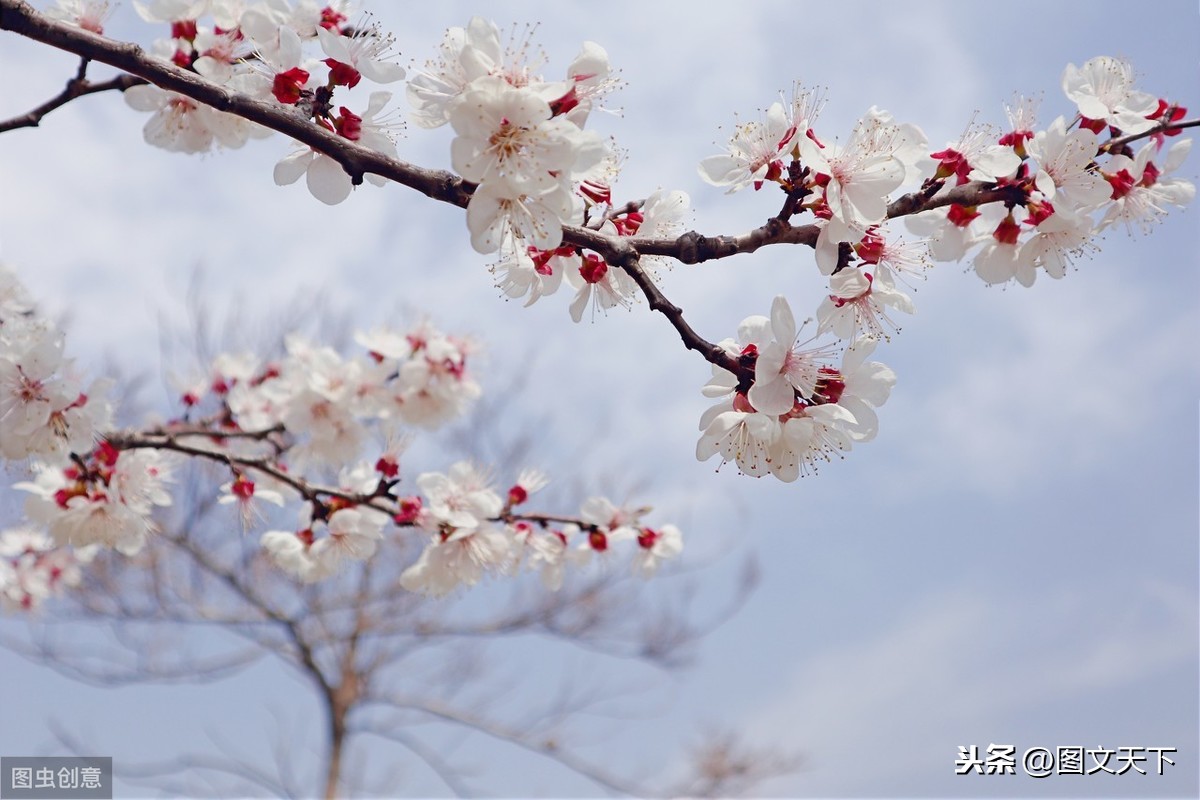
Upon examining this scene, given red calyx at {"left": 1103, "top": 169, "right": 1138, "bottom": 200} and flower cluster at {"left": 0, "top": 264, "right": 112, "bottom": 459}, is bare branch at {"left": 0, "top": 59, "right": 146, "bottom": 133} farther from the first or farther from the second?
red calyx at {"left": 1103, "top": 169, "right": 1138, "bottom": 200}

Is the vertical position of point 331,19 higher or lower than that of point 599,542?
higher

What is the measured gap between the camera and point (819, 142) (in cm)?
147

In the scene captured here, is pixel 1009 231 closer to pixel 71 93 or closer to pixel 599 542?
pixel 599 542

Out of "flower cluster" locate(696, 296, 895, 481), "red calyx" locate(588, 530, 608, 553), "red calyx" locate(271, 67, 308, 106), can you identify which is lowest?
"flower cluster" locate(696, 296, 895, 481)

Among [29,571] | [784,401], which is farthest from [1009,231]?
[29,571]

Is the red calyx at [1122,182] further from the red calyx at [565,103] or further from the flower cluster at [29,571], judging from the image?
the flower cluster at [29,571]

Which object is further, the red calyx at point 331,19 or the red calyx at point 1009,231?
the red calyx at point 331,19

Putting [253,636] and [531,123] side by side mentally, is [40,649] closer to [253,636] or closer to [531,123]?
[253,636]

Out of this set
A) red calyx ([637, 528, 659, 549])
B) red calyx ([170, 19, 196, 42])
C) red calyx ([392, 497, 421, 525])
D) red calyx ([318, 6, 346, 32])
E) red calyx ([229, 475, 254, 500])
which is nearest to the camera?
red calyx ([318, 6, 346, 32])

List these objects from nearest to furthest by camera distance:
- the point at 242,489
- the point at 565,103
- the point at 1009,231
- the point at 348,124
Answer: the point at 565,103 → the point at 348,124 → the point at 1009,231 → the point at 242,489

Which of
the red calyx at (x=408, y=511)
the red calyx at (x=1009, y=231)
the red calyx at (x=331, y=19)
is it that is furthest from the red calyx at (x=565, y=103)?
the red calyx at (x=408, y=511)

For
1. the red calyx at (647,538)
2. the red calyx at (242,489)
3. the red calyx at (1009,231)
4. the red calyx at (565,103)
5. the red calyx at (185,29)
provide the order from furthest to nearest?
1. the red calyx at (647,538)
2. the red calyx at (242,489)
3. the red calyx at (185,29)
4. the red calyx at (1009,231)
5. the red calyx at (565,103)

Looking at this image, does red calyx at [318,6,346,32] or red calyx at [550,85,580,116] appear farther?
red calyx at [318,6,346,32]

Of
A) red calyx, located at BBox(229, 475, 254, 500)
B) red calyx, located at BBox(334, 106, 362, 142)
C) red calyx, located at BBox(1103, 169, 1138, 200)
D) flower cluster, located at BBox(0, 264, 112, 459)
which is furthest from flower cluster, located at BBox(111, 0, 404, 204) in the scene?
red calyx, located at BBox(1103, 169, 1138, 200)
